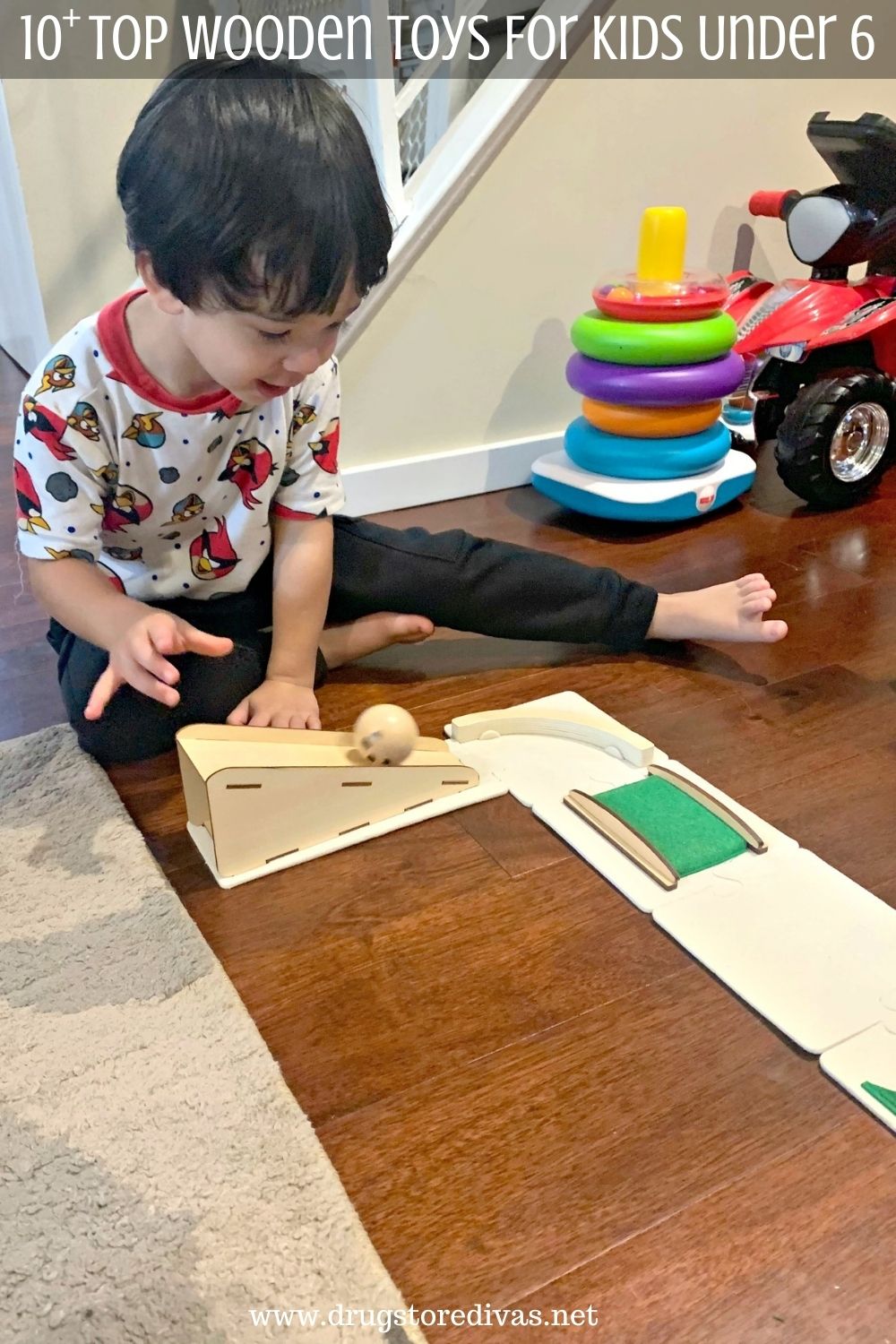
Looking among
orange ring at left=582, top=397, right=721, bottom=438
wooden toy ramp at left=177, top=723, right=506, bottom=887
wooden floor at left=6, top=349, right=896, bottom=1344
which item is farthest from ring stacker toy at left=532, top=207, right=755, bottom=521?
wooden toy ramp at left=177, top=723, right=506, bottom=887

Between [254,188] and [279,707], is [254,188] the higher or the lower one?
the higher one

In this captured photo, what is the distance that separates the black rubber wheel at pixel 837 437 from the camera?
1.38 m

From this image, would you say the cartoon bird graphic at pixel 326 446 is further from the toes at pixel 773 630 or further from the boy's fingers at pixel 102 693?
the toes at pixel 773 630

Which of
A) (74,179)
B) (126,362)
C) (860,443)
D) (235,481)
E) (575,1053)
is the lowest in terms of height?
(575,1053)

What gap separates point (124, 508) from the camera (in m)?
0.84

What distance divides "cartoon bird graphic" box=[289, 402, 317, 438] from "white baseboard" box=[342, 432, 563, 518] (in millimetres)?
571

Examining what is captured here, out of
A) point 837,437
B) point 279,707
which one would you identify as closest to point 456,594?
point 279,707

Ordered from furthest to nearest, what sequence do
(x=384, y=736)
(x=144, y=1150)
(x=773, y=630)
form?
1. (x=773, y=630)
2. (x=384, y=736)
3. (x=144, y=1150)

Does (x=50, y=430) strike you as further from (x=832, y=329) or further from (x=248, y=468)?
(x=832, y=329)

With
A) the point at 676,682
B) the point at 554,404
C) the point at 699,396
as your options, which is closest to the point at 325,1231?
the point at 676,682

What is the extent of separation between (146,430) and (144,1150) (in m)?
0.50

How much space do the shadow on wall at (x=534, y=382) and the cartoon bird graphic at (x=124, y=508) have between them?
2.66 feet

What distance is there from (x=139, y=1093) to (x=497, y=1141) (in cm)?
19

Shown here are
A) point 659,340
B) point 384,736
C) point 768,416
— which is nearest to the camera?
point 384,736
